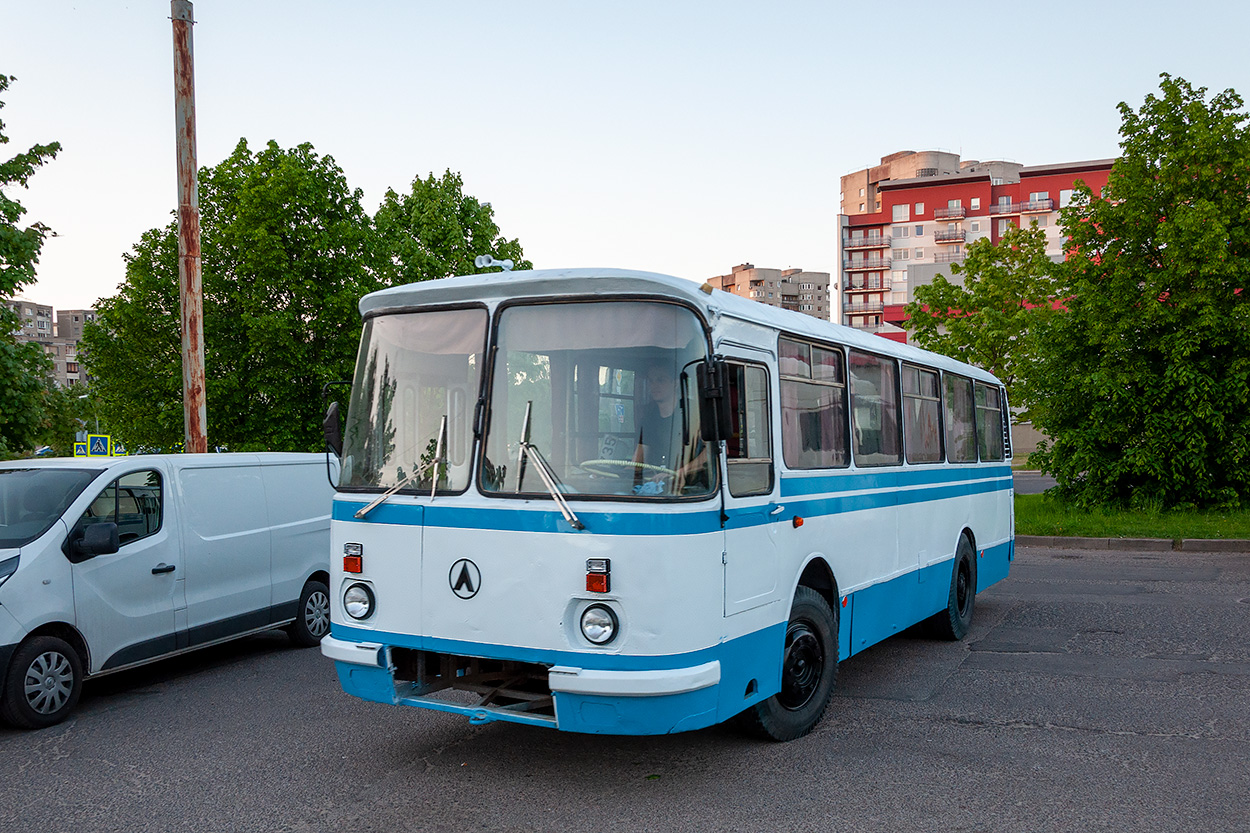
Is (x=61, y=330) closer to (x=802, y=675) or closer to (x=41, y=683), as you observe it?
(x=41, y=683)

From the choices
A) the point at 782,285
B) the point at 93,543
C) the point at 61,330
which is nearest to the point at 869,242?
the point at 782,285

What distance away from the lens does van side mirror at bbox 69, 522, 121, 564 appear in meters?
7.27

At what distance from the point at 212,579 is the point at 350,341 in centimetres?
1844

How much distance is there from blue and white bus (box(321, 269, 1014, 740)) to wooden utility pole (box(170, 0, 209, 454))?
8163 millimetres

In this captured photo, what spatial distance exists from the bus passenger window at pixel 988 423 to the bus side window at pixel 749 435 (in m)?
5.60

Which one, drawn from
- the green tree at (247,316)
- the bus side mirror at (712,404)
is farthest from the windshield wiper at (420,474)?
the green tree at (247,316)

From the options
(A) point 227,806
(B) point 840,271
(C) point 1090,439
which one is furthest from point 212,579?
(B) point 840,271

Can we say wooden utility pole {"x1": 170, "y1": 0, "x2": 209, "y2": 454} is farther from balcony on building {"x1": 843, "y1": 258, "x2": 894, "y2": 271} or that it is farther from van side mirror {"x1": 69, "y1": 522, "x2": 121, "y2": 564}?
balcony on building {"x1": 843, "y1": 258, "x2": 894, "y2": 271}

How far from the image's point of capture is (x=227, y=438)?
85.4 ft

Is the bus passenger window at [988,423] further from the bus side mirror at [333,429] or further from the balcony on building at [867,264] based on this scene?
the balcony on building at [867,264]

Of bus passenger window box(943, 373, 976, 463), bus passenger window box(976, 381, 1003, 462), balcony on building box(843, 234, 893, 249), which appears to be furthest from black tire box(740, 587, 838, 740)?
balcony on building box(843, 234, 893, 249)

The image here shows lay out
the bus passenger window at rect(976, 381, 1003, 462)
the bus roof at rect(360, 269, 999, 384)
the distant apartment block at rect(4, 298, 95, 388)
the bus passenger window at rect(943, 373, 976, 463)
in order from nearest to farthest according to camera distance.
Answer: the bus roof at rect(360, 269, 999, 384), the bus passenger window at rect(943, 373, 976, 463), the bus passenger window at rect(976, 381, 1003, 462), the distant apartment block at rect(4, 298, 95, 388)

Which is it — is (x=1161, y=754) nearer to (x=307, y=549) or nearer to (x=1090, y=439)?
(x=307, y=549)

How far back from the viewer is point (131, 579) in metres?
7.81
